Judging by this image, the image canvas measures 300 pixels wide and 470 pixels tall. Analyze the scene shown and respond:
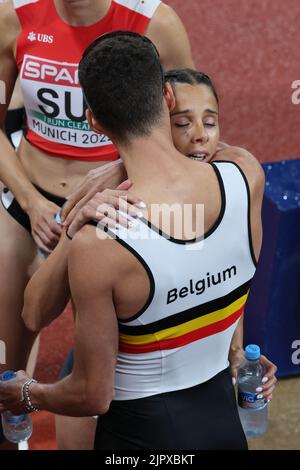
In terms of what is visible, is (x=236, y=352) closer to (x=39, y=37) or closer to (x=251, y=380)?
(x=251, y=380)

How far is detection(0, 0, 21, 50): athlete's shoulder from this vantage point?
2.93 metres

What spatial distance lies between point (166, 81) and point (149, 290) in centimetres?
65

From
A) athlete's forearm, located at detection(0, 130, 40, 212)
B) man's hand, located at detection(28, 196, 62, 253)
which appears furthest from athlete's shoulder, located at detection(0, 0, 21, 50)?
man's hand, located at detection(28, 196, 62, 253)

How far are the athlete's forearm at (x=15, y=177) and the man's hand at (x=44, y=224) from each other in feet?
0.14

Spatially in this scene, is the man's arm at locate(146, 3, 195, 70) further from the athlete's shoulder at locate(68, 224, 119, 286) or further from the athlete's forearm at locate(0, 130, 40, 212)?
the athlete's shoulder at locate(68, 224, 119, 286)

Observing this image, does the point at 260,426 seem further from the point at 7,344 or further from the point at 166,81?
the point at 166,81

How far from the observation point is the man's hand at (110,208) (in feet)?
6.45

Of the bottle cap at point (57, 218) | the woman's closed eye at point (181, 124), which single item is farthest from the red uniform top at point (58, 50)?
the woman's closed eye at point (181, 124)

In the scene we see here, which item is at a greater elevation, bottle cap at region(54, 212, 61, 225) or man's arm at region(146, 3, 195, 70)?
man's arm at region(146, 3, 195, 70)

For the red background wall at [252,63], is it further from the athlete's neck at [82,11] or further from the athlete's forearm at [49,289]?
the athlete's forearm at [49,289]

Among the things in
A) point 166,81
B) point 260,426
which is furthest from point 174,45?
point 260,426

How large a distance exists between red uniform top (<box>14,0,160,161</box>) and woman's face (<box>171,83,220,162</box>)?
674mm

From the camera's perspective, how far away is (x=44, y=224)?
2.85 metres
